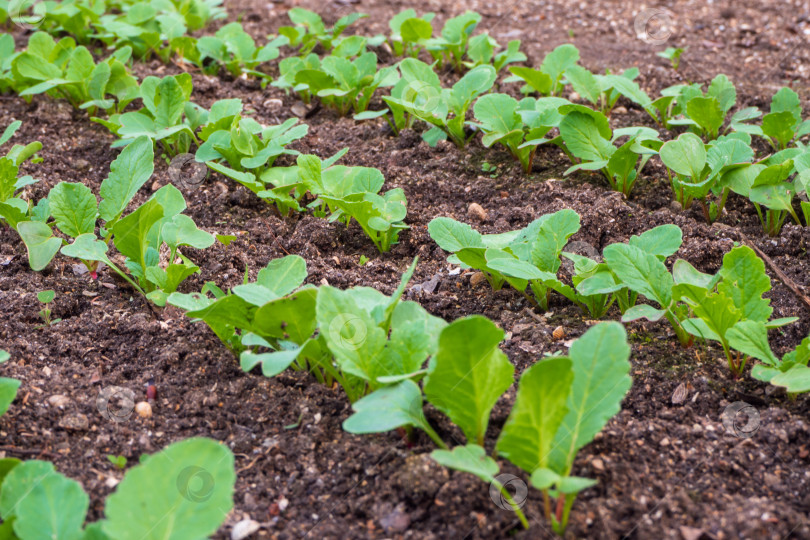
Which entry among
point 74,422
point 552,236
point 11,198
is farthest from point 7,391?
point 552,236

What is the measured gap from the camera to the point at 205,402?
5.58 feet

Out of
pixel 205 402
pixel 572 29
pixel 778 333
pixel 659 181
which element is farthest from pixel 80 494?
pixel 572 29

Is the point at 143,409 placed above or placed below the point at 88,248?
below

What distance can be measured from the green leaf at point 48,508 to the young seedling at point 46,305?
78 centimetres

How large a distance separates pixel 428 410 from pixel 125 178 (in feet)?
3.91

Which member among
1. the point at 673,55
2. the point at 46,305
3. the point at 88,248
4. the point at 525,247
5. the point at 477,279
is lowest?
the point at 46,305

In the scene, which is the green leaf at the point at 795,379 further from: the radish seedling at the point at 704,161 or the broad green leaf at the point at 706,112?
the broad green leaf at the point at 706,112

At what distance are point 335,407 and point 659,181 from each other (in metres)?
1.56

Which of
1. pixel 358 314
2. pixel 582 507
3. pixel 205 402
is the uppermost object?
pixel 358 314

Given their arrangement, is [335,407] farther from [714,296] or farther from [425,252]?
[714,296]

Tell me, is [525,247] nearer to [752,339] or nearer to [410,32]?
[752,339]

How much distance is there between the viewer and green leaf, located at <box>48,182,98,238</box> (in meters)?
2.06

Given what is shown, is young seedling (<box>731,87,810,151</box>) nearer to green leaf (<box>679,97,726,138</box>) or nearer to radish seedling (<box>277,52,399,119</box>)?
green leaf (<box>679,97,726,138</box>)

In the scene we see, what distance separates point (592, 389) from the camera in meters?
1.34
